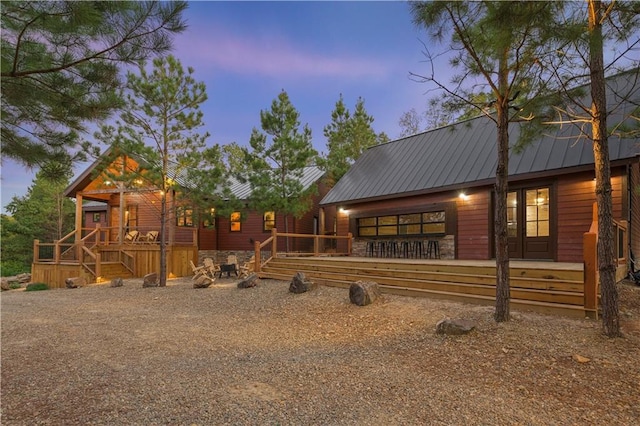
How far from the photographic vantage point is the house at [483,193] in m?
8.23

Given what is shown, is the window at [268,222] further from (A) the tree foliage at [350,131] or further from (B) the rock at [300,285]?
(B) the rock at [300,285]

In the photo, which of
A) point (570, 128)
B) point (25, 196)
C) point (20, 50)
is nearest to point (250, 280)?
point (20, 50)

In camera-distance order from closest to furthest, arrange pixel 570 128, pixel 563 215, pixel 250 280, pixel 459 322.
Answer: pixel 459 322, pixel 563 215, pixel 570 128, pixel 250 280

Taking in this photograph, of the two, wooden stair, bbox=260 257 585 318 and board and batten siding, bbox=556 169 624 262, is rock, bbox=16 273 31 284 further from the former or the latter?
board and batten siding, bbox=556 169 624 262

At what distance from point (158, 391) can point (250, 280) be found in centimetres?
666

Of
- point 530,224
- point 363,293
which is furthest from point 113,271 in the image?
point 530,224

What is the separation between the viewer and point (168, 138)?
1155cm

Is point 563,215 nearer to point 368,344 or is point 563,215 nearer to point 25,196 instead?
point 368,344

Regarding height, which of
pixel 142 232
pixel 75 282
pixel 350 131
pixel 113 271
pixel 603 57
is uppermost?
pixel 350 131

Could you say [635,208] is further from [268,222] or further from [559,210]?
[268,222]

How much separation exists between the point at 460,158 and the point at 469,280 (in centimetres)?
570

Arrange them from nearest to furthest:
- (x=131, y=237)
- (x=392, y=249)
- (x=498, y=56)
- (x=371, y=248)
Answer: (x=498, y=56) → (x=392, y=249) → (x=371, y=248) → (x=131, y=237)

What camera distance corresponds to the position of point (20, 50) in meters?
3.31

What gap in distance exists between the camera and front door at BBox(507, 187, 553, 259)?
8.95 metres
